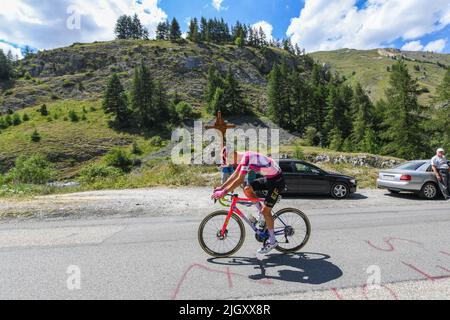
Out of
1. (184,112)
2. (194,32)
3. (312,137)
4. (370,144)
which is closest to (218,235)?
(370,144)

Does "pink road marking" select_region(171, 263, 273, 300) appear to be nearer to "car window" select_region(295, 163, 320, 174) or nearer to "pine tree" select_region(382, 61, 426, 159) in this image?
"car window" select_region(295, 163, 320, 174)

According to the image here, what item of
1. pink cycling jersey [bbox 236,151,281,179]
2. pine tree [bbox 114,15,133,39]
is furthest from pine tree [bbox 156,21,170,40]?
pink cycling jersey [bbox 236,151,281,179]

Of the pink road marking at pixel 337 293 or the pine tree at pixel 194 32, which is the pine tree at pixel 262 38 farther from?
the pink road marking at pixel 337 293

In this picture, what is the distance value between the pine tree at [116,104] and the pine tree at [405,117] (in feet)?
183

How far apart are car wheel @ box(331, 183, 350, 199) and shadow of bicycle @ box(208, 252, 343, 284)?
743cm

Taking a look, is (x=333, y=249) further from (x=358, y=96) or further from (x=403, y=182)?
(x=358, y=96)

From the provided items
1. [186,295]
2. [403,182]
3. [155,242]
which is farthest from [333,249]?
[403,182]

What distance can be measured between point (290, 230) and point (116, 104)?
70479mm

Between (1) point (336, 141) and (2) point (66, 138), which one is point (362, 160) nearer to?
(1) point (336, 141)

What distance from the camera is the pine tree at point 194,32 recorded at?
429ft

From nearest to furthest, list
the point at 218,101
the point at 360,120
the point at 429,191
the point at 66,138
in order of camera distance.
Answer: the point at 429,191
the point at 360,120
the point at 66,138
the point at 218,101

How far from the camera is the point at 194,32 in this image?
432 feet

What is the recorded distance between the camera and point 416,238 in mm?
5938

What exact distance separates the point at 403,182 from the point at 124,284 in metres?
11.7
